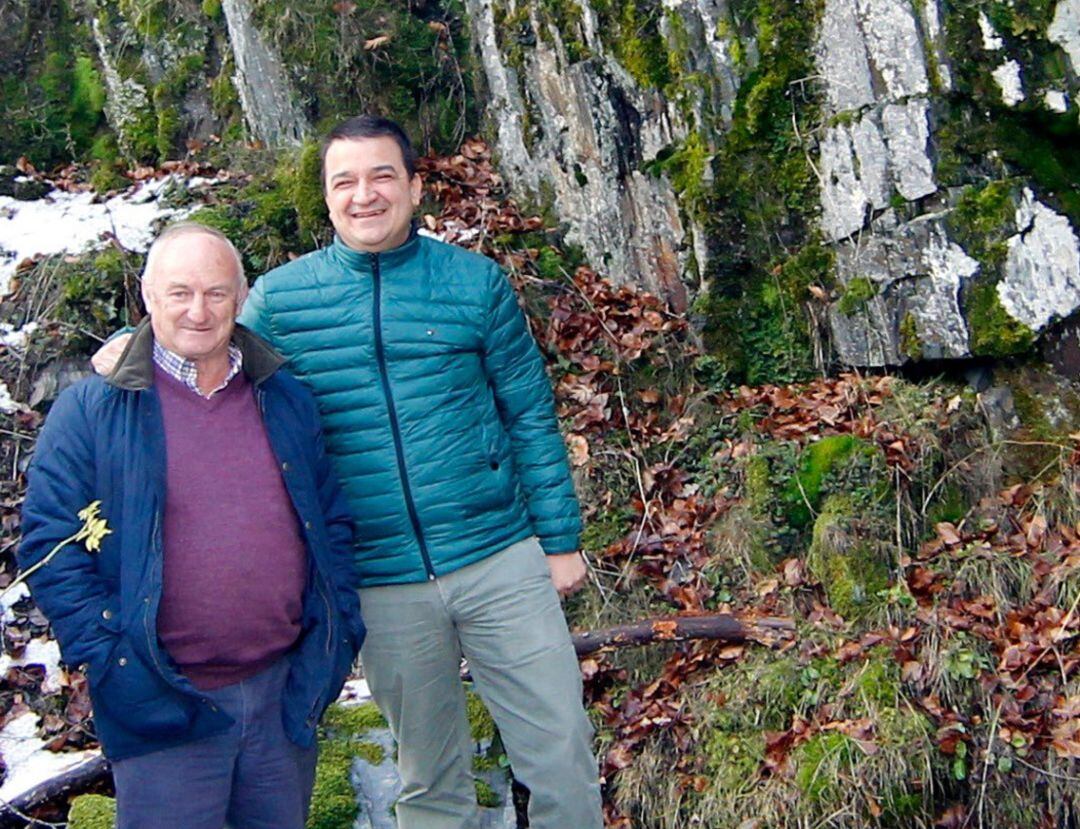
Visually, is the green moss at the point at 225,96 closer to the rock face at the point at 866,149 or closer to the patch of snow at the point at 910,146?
the rock face at the point at 866,149

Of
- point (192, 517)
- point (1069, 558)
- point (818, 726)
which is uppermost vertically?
point (192, 517)

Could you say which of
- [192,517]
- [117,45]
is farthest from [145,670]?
[117,45]

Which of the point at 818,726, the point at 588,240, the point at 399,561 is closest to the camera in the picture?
the point at 399,561

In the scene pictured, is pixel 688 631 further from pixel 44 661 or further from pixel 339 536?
pixel 44 661

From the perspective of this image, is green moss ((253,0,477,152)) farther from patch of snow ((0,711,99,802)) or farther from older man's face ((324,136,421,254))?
older man's face ((324,136,421,254))

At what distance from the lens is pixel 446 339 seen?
→ 3.48m

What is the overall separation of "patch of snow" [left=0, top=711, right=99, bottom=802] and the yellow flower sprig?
7.72ft

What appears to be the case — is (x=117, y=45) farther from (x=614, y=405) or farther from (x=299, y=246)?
(x=614, y=405)

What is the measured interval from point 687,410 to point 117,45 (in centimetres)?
549

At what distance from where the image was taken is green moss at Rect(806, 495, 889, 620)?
5.12 meters

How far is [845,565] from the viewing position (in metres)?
5.19

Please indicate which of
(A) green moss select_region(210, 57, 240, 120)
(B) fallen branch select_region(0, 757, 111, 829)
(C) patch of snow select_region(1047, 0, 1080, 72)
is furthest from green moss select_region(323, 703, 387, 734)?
(A) green moss select_region(210, 57, 240, 120)

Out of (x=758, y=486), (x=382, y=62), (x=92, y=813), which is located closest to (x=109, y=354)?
(x=92, y=813)

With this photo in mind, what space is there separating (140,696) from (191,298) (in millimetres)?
1072
